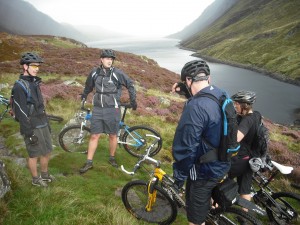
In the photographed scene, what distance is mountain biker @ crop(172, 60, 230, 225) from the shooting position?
13.1ft

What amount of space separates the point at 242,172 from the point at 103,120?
13.7 ft

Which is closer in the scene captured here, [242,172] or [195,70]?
[195,70]

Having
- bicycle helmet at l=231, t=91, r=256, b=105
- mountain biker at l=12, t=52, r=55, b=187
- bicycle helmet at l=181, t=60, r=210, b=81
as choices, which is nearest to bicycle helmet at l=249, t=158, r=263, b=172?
bicycle helmet at l=231, t=91, r=256, b=105

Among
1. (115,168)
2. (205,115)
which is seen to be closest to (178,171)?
(205,115)

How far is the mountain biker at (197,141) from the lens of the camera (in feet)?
13.1

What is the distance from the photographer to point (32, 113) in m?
6.57

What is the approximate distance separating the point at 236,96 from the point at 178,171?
2.30m

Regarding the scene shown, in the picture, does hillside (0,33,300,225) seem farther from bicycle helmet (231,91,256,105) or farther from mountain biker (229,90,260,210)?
bicycle helmet (231,91,256,105)

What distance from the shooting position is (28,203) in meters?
5.66

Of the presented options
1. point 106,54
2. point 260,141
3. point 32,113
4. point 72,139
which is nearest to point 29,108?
point 32,113

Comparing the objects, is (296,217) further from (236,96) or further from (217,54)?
(217,54)

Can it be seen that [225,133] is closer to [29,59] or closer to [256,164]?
[256,164]

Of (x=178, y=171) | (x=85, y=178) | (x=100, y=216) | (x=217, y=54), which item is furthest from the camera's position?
(x=217, y=54)

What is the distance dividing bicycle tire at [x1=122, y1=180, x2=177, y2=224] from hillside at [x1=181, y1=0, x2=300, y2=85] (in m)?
54.8
